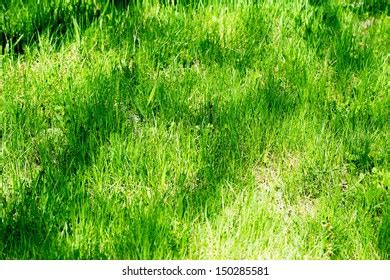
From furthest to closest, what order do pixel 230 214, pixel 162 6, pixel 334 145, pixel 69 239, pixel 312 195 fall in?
pixel 162 6, pixel 334 145, pixel 312 195, pixel 230 214, pixel 69 239

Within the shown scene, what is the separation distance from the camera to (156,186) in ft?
8.04

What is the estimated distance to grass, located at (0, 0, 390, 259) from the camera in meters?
2.26

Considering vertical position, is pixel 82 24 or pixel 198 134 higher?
pixel 82 24

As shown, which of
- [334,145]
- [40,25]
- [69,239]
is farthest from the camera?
[40,25]

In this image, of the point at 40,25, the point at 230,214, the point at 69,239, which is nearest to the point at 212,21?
the point at 40,25

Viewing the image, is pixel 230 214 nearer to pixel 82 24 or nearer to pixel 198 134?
pixel 198 134

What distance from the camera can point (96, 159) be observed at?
8.34 feet

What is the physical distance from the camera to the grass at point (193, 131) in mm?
2264

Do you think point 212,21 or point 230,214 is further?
point 212,21

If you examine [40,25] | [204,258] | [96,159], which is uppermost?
[40,25]

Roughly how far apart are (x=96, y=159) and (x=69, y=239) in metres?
0.47

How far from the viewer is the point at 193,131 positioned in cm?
274

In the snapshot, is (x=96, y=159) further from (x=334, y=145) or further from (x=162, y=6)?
(x=162, y=6)

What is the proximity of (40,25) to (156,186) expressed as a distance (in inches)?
57.2
